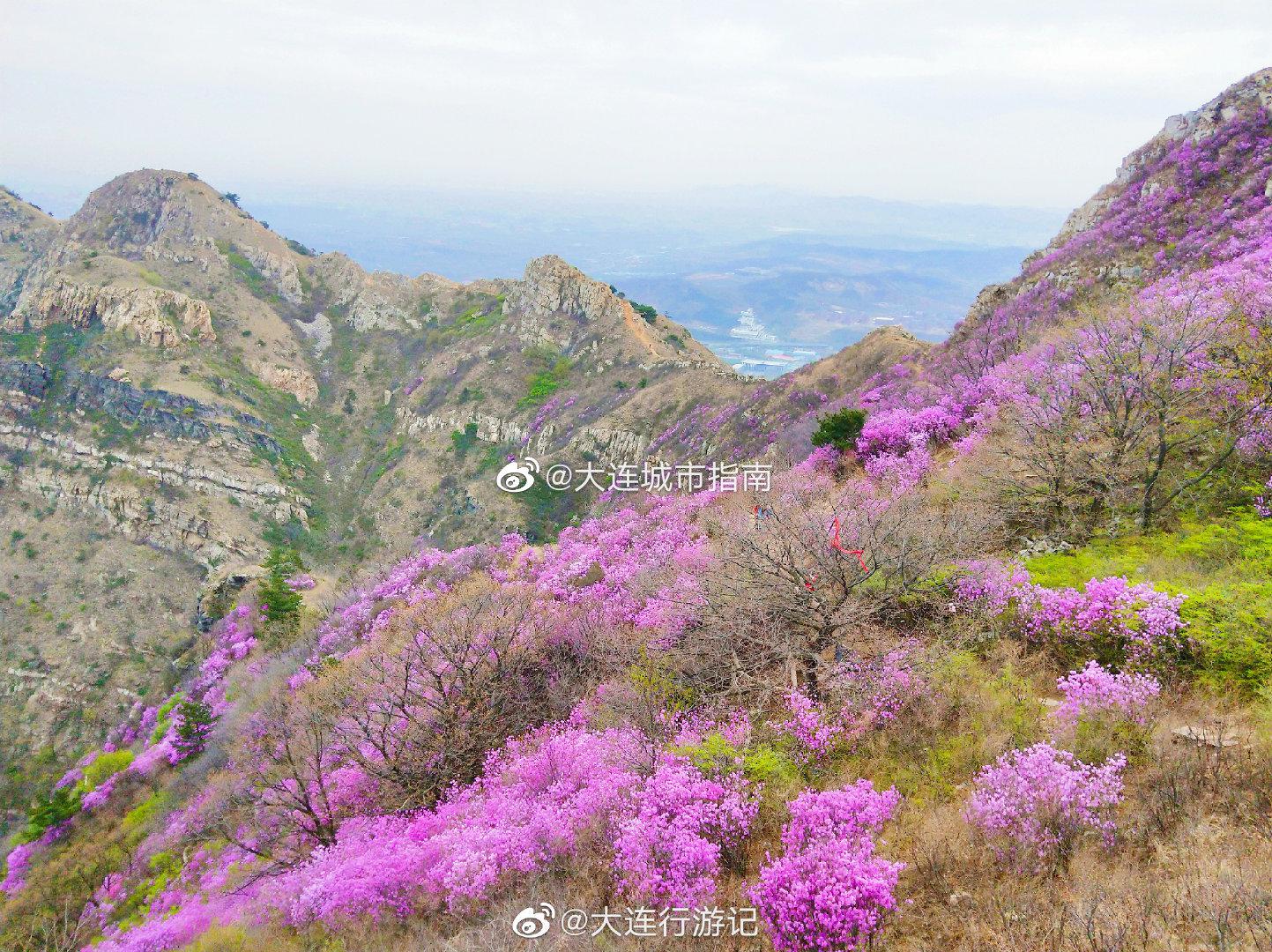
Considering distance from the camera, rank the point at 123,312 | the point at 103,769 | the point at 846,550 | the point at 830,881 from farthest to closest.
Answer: the point at 123,312
the point at 103,769
the point at 846,550
the point at 830,881

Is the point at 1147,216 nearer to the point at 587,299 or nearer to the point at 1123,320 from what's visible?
the point at 1123,320

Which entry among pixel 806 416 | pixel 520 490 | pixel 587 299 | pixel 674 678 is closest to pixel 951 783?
pixel 674 678

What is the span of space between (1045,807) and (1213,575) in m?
5.41

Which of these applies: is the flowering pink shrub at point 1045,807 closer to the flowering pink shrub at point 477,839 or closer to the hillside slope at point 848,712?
the hillside slope at point 848,712

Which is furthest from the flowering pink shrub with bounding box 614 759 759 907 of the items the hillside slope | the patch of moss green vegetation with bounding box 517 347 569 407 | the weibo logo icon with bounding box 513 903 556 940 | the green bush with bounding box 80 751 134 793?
the patch of moss green vegetation with bounding box 517 347 569 407

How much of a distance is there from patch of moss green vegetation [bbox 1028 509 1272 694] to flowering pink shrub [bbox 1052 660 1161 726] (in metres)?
0.90

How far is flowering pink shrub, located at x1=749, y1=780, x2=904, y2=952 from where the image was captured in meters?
5.24

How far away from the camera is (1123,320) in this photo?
45.6 feet

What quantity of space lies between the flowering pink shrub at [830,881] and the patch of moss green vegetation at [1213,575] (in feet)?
14.1

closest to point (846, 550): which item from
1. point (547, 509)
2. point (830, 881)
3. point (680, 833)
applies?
point (680, 833)

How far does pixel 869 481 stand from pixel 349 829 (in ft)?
Result: 47.4

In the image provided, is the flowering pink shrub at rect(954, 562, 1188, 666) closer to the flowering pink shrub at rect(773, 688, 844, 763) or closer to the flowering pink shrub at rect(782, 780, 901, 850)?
the flowering pink shrub at rect(773, 688, 844, 763)

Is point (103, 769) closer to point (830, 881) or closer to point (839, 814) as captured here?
point (839, 814)

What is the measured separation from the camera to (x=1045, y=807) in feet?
18.1
